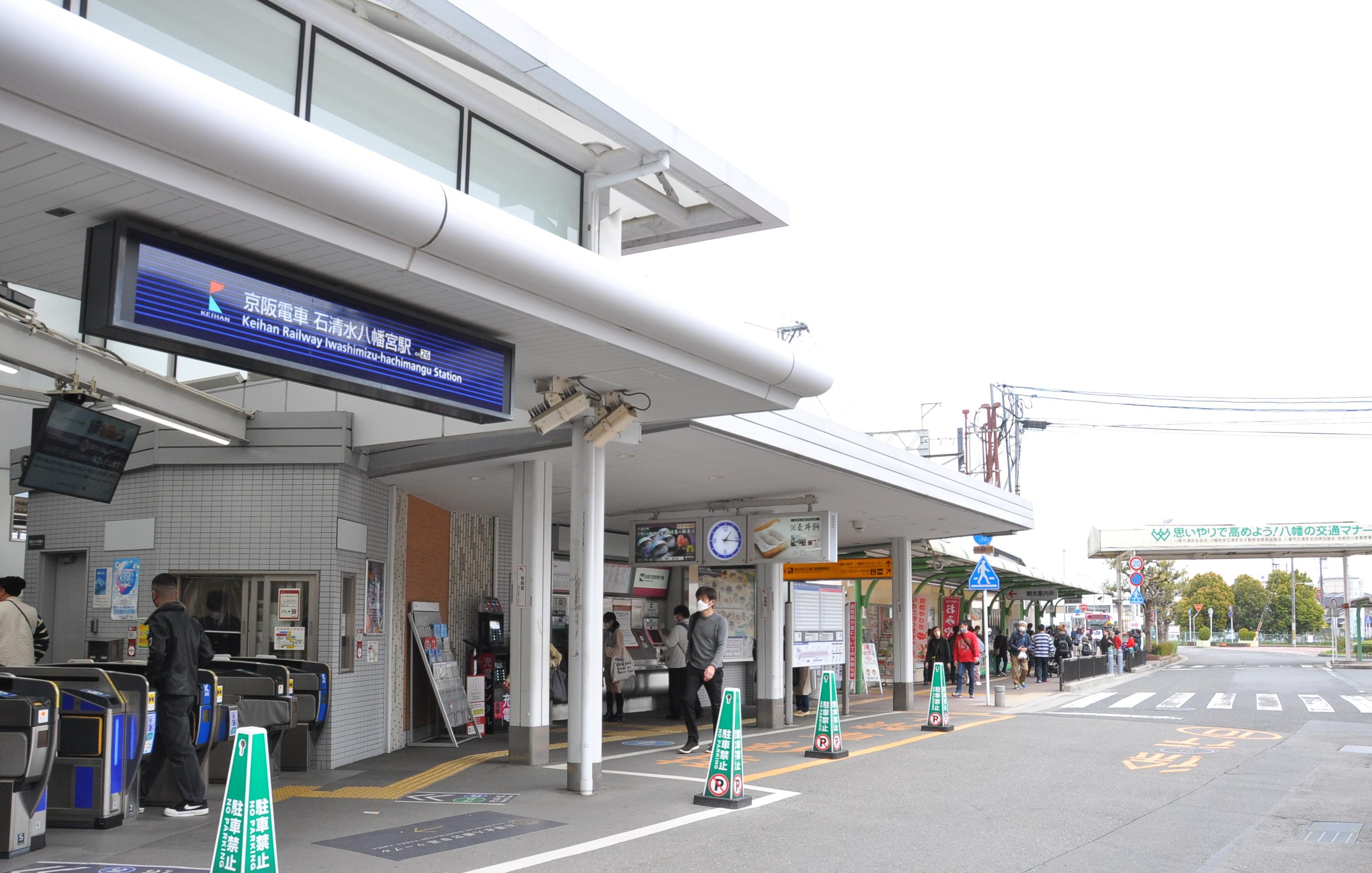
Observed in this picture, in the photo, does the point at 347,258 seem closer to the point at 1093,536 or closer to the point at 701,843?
the point at 701,843

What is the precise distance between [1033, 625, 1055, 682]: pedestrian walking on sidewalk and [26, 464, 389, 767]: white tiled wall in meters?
18.9

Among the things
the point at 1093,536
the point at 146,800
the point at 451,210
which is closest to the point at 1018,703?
the point at 146,800

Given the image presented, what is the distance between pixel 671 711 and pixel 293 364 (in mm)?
12248

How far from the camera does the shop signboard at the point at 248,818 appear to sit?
4742mm

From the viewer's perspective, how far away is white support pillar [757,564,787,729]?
15.3 meters

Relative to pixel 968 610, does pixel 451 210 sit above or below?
above

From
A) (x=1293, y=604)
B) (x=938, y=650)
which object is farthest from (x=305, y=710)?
(x=1293, y=604)

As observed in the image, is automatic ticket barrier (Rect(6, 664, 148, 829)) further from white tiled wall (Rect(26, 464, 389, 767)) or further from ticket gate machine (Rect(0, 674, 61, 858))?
white tiled wall (Rect(26, 464, 389, 767))

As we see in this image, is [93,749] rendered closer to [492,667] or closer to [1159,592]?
[492,667]

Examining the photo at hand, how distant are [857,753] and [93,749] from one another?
764 centimetres

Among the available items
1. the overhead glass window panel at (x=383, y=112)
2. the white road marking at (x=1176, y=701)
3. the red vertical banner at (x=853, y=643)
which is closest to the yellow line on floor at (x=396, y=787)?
the overhead glass window panel at (x=383, y=112)

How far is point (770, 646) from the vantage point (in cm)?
1527

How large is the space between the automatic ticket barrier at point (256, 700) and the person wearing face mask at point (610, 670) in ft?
22.3

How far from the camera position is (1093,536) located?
4716cm
